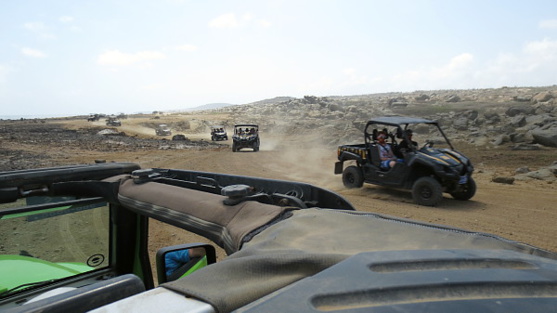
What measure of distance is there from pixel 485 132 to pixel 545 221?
54.2 feet

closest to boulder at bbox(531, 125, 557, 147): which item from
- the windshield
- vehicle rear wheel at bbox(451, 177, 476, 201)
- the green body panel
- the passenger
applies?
vehicle rear wheel at bbox(451, 177, 476, 201)

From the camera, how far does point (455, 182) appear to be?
8.85 metres

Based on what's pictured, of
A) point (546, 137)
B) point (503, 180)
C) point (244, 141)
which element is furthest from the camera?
point (244, 141)

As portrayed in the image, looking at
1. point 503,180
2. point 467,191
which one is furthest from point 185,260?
point 503,180

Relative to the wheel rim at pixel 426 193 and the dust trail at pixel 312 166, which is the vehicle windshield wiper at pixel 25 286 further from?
the dust trail at pixel 312 166

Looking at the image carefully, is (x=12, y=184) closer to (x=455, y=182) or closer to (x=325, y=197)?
(x=325, y=197)

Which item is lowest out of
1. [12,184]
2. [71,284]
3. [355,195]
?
[355,195]

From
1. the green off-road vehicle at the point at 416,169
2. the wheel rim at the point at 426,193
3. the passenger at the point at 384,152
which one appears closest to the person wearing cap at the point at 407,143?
the green off-road vehicle at the point at 416,169

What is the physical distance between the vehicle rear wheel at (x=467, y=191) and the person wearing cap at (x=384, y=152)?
1.63 meters

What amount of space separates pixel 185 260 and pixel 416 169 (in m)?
8.26

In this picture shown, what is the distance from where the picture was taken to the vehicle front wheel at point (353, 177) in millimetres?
10594

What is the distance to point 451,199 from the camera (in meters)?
9.68

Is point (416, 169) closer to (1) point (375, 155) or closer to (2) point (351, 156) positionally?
(1) point (375, 155)

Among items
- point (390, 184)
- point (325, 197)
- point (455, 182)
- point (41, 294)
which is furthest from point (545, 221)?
point (41, 294)
